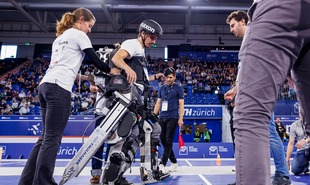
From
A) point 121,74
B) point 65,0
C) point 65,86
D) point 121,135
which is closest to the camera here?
point 65,86

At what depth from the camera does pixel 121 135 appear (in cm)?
251

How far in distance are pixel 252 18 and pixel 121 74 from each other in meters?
2.08

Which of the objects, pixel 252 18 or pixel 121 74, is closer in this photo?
pixel 252 18

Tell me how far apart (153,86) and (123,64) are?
12311mm

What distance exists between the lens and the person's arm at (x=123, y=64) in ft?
8.24

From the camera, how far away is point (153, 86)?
48.9 feet

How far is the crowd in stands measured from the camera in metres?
12.6

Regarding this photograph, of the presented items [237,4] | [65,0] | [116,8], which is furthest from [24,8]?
[237,4]

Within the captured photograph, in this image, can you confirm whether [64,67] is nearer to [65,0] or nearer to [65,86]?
[65,86]

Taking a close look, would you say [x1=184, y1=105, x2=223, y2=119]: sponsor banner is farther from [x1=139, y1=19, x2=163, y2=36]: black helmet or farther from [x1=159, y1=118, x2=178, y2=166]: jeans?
[x1=139, y1=19, x2=163, y2=36]: black helmet

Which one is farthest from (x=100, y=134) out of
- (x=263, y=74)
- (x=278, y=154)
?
(x=263, y=74)

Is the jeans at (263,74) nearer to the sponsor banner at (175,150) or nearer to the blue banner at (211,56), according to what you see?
the sponsor banner at (175,150)

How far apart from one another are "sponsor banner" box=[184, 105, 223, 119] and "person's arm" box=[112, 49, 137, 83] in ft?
29.0

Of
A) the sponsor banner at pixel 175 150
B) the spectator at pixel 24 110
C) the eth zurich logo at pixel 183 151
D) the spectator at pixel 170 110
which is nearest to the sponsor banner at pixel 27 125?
the sponsor banner at pixel 175 150
